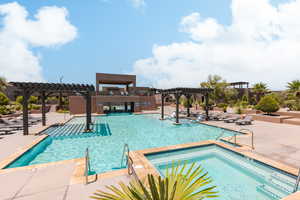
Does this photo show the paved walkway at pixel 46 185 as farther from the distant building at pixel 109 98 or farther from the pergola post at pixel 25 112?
the distant building at pixel 109 98

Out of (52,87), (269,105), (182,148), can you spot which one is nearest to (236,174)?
(182,148)

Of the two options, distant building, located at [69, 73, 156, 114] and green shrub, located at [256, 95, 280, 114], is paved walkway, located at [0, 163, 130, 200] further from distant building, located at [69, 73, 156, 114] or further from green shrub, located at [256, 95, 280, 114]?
green shrub, located at [256, 95, 280, 114]

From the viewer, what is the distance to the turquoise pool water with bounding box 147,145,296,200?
474 centimetres

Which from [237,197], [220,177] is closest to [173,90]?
[220,177]

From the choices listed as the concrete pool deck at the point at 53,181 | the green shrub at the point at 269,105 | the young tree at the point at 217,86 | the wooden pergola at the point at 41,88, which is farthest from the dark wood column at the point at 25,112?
the young tree at the point at 217,86

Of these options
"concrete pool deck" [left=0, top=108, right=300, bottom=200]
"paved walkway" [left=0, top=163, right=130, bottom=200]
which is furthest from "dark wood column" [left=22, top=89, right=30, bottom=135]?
"paved walkway" [left=0, top=163, right=130, bottom=200]

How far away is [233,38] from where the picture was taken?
15.4 metres

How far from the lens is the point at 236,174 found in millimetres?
5930

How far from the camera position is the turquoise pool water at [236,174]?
187 inches

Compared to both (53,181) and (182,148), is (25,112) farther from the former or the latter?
(182,148)

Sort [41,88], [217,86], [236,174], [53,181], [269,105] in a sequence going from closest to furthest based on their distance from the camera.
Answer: [53,181]
[236,174]
[41,88]
[269,105]
[217,86]

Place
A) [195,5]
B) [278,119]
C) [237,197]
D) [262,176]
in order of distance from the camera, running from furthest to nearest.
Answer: [278,119] < [195,5] < [262,176] < [237,197]

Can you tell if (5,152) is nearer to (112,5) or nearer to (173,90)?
(112,5)

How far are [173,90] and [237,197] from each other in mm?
13227
